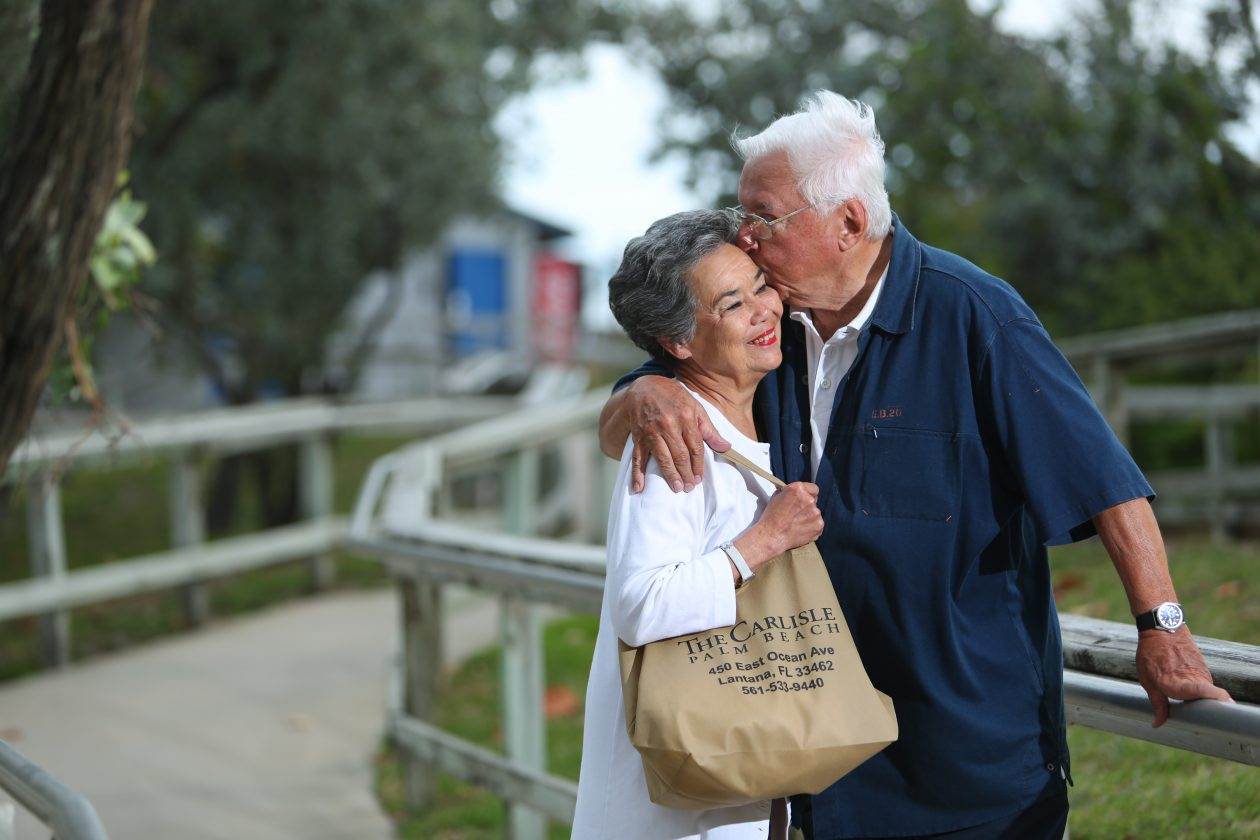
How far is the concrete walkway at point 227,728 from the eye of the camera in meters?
4.46

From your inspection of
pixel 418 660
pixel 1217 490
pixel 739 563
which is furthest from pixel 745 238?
pixel 1217 490

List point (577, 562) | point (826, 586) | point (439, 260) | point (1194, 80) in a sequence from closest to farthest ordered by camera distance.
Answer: point (826, 586) < point (577, 562) < point (1194, 80) < point (439, 260)

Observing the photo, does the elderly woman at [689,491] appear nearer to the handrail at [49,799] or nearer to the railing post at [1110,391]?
the handrail at [49,799]

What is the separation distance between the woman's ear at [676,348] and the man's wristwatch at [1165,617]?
90 centimetres

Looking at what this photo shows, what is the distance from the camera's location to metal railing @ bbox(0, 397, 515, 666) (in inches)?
234

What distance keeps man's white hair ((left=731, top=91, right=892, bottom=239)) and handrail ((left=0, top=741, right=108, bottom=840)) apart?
5.02ft

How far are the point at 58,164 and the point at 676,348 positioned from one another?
183 centimetres

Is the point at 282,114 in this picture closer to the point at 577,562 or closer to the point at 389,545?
the point at 389,545

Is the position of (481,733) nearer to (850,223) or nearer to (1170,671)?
(850,223)

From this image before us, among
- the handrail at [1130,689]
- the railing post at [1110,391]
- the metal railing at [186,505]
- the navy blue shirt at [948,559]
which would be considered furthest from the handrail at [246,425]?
the railing post at [1110,391]

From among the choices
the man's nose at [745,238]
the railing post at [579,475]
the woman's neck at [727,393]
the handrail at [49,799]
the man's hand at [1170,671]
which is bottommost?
the railing post at [579,475]

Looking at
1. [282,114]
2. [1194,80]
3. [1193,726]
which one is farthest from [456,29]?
[1193,726]

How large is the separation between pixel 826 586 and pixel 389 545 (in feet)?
8.00

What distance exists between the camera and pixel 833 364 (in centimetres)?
245
